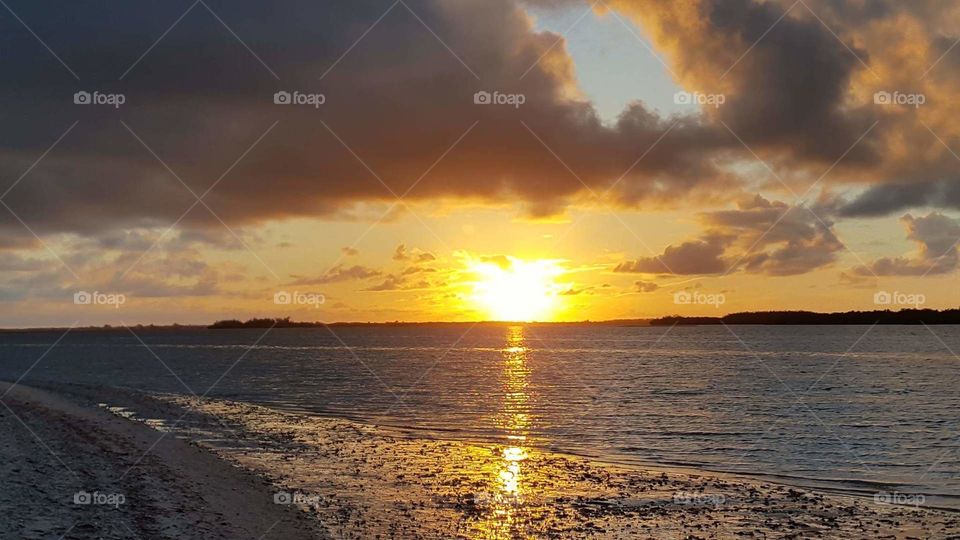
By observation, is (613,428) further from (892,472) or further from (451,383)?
(451,383)

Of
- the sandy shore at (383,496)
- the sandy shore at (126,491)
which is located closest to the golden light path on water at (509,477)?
the sandy shore at (383,496)

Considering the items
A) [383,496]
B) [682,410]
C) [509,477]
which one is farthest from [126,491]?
[682,410]

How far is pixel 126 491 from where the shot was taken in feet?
76.4

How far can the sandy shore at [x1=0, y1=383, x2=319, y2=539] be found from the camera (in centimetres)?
1927

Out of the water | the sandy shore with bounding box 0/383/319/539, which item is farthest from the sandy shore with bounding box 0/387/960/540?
the water

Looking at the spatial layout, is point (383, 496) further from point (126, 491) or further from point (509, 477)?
point (126, 491)

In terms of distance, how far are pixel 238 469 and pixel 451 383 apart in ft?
192

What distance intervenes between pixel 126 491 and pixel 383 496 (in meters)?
8.18

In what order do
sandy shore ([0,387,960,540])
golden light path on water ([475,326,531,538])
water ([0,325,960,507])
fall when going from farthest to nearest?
1. water ([0,325,960,507])
2. golden light path on water ([475,326,531,538])
3. sandy shore ([0,387,960,540])

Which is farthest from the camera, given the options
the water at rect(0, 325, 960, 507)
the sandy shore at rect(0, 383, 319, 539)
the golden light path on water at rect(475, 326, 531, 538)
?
the water at rect(0, 325, 960, 507)

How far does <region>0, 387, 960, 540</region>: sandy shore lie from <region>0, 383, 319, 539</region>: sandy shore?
0.08 metres

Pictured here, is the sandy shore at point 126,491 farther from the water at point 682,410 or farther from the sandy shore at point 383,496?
the water at point 682,410

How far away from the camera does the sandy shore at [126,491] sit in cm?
1927

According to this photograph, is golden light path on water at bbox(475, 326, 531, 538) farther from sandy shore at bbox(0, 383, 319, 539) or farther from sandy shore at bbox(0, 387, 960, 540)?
sandy shore at bbox(0, 383, 319, 539)
